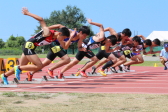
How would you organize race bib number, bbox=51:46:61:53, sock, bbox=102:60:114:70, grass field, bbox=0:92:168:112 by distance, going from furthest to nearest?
sock, bbox=102:60:114:70
race bib number, bbox=51:46:61:53
grass field, bbox=0:92:168:112

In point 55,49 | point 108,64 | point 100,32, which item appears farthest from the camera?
point 108,64

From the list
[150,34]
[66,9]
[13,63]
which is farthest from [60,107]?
[66,9]

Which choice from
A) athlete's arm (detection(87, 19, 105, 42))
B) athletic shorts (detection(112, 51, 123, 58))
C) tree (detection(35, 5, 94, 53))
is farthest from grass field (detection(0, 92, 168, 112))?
tree (detection(35, 5, 94, 53))

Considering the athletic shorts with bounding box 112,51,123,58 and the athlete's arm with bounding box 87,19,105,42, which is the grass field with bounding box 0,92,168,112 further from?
the athletic shorts with bounding box 112,51,123,58

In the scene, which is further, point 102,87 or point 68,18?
point 68,18

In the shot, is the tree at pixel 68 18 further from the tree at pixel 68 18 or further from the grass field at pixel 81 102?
the grass field at pixel 81 102

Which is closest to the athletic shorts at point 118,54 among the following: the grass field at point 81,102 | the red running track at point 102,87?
the red running track at point 102,87

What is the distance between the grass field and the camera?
234 inches

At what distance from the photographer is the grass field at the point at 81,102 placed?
5938 millimetres

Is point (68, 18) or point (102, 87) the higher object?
point (68, 18)

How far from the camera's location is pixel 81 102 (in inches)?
262

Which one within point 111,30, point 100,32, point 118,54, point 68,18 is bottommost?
point 118,54

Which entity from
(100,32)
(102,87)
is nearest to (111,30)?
(100,32)

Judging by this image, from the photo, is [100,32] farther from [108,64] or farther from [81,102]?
[81,102]
